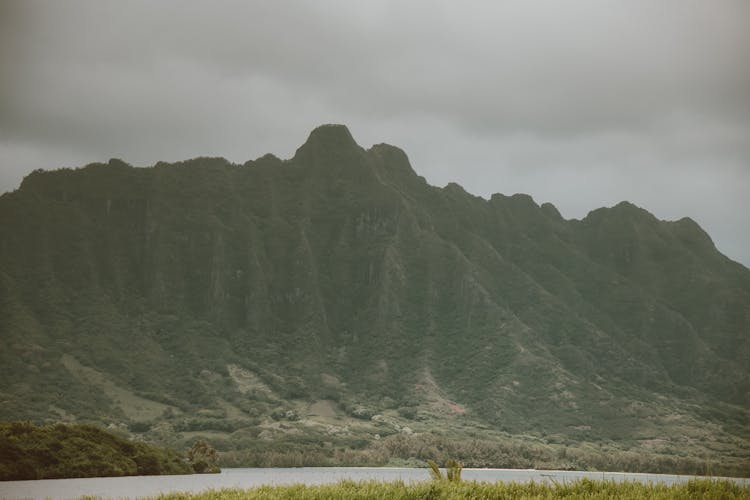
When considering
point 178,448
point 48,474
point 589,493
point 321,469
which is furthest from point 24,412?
point 589,493

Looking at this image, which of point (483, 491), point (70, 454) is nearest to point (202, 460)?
point (70, 454)

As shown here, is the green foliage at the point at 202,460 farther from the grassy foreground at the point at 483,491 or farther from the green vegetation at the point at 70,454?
the grassy foreground at the point at 483,491

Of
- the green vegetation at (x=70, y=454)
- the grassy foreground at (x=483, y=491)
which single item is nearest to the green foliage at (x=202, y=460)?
the green vegetation at (x=70, y=454)

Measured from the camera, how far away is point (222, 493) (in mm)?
49625

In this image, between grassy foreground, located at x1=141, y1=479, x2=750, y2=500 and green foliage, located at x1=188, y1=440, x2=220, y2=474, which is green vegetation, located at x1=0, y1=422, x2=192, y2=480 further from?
grassy foreground, located at x1=141, y1=479, x2=750, y2=500

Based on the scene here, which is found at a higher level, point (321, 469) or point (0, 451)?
point (0, 451)

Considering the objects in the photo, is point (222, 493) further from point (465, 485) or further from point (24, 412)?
point (24, 412)

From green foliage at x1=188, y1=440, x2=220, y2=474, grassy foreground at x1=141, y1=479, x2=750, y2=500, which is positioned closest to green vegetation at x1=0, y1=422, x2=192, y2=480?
green foliage at x1=188, y1=440, x2=220, y2=474

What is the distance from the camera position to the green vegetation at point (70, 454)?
358ft

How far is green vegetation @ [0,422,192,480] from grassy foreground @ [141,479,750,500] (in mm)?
69740

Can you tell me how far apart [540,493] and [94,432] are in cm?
9787

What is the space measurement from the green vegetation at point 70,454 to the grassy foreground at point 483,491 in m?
69.7

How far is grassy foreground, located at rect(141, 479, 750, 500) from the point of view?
155 ft

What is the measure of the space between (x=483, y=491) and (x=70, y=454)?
281 ft
